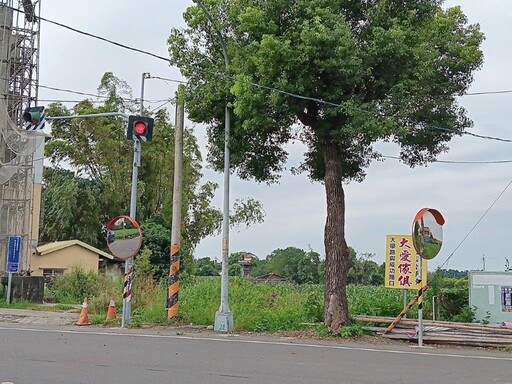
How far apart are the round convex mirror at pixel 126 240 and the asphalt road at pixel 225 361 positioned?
2174 mm

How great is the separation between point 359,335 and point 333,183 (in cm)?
376

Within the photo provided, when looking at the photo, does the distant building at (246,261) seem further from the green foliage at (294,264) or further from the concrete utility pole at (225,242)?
the concrete utility pole at (225,242)

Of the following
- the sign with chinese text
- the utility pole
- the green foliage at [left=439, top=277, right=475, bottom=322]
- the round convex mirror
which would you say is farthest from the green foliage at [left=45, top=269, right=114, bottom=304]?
the sign with chinese text

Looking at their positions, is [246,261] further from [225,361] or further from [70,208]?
[225,361]

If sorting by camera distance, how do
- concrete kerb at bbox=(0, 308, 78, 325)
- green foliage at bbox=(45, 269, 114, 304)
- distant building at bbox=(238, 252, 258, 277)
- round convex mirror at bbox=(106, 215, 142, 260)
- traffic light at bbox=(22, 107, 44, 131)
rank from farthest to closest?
distant building at bbox=(238, 252, 258, 277) → green foliage at bbox=(45, 269, 114, 304) → concrete kerb at bbox=(0, 308, 78, 325) → traffic light at bbox=(22, 107, 44, 131) → round convex mirror at bbox=(106, 215, 142, 260)

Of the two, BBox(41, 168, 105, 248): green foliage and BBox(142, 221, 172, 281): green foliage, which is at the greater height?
BBox(41, 168, 105, 248): green foliage

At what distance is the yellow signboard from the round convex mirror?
6798 millimetres

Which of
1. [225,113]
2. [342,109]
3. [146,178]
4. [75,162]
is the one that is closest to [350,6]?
[342,109]

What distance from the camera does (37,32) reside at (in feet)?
109

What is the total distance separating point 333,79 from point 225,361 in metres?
A: 7.31

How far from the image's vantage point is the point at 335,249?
15.9 metres

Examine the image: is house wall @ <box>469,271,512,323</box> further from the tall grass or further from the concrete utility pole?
the concrete utility pole

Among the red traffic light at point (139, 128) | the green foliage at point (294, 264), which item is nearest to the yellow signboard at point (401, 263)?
the red traffic light at point (139, 128)

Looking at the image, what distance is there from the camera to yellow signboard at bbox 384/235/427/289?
56.9 feet
